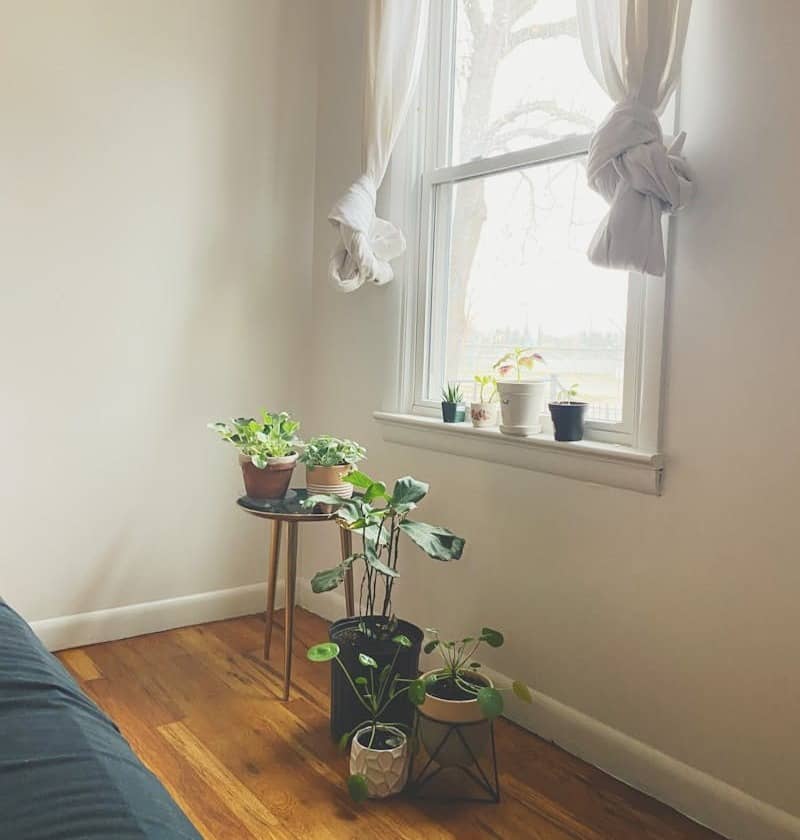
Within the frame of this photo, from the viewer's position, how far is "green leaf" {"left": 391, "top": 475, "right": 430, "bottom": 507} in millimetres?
2127

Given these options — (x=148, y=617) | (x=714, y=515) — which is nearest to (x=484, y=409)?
(x=714, y=515)

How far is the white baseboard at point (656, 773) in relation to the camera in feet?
5.70

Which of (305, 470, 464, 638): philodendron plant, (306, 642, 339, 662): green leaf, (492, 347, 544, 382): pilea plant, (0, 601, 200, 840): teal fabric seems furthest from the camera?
(492, 347, 544, 382): pilea plant

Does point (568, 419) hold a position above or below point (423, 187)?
below

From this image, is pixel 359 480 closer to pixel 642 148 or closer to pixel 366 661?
pixel 366 661

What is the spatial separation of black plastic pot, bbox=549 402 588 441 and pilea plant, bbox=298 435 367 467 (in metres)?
0.63

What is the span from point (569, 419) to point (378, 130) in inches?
46.9

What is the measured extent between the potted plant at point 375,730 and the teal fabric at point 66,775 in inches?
33.1

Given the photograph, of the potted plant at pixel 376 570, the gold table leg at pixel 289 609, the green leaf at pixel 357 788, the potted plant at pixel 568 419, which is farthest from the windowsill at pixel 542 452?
the green leaf at pixel 357 788

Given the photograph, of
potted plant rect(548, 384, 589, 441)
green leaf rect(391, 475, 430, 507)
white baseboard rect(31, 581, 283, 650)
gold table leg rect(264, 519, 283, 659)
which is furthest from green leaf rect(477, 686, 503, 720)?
white baseboard rect(31, 581, 283, 650)

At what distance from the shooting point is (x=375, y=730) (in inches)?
78.7

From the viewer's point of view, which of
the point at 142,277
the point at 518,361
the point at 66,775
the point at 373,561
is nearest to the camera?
the point at 66,775

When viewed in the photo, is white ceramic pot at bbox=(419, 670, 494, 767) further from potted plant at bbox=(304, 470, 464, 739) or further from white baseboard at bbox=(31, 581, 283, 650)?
white baseboard at bbox=(31, 581, 283, 650)

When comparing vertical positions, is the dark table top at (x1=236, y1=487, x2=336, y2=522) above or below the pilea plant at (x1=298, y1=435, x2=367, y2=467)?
below
